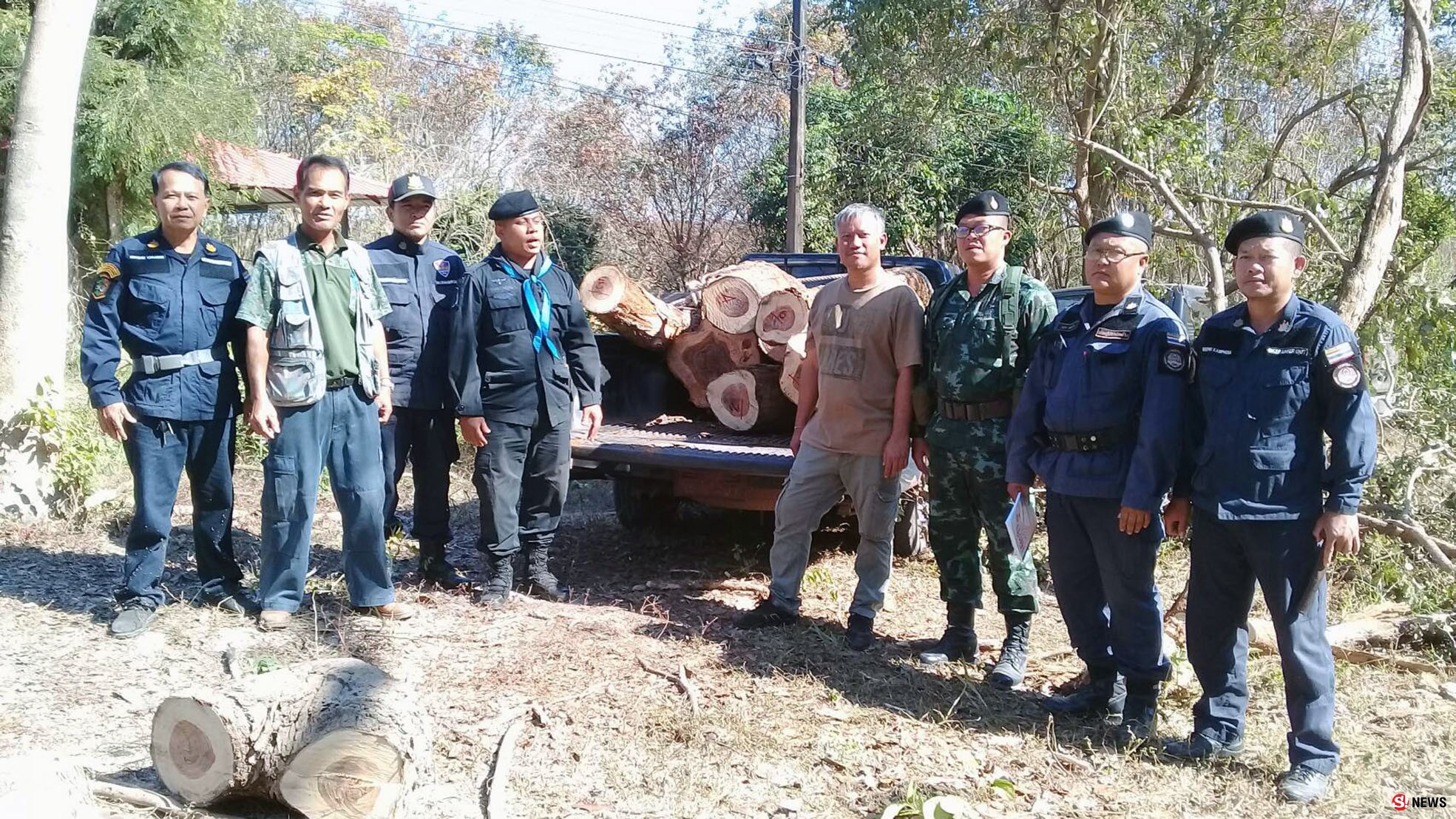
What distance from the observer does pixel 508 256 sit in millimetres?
4902

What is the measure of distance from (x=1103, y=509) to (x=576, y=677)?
1.93m

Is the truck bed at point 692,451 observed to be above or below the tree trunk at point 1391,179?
below

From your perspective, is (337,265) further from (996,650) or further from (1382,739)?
(1382,739)

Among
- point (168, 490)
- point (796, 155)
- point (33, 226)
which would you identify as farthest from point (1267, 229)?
point (796, 155)

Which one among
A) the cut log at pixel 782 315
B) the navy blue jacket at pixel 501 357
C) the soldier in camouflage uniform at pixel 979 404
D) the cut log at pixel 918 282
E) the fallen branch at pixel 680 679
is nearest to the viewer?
the fallen branch at pixel 680 679

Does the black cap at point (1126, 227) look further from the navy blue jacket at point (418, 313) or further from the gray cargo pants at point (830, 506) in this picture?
the navy blue jacket at point (418, 313)

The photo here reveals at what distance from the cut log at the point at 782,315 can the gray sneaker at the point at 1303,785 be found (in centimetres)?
317

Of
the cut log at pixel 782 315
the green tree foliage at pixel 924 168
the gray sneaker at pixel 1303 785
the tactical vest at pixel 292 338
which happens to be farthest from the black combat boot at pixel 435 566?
the green tree foliage at pixel 924 168

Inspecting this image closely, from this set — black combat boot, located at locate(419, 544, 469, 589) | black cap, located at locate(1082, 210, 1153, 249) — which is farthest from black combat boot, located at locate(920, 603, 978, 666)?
black combat boot, located at locate(419, 544, 469, 589)

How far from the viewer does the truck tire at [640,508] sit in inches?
239

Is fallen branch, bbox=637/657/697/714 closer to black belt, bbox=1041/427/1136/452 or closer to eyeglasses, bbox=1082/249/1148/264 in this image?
black belt, bbox=1041/427/1136/452

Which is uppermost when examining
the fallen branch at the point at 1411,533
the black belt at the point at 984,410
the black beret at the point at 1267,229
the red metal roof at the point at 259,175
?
the red metal roof at the point at 259,175

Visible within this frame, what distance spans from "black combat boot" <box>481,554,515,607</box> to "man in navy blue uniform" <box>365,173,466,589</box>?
34 centimetres

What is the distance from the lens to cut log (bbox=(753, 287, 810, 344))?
19.1ft
